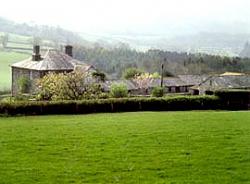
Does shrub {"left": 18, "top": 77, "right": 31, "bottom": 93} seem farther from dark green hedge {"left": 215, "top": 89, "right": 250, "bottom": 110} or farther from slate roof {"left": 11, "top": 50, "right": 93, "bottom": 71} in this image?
dark green hedge {"left": 215, "top": 89, "right": 250, "bottom": 110}

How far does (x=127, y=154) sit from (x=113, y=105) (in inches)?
947

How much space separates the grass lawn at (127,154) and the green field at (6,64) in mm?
66712

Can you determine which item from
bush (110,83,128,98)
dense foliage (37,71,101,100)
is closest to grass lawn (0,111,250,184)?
dense foliage (37,71,101,100)

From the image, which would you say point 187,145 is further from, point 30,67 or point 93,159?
point 30,67

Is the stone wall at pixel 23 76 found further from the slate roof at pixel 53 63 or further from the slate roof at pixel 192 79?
the slate roof at pixel 192 79

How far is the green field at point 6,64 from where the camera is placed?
90.7 metres

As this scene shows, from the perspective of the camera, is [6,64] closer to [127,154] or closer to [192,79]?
[192,79]

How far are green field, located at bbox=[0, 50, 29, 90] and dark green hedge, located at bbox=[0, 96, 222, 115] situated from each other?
159 feet

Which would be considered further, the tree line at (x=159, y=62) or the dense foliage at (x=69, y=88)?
the tree line at (x=159, y=62)

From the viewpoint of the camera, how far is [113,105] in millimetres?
40062

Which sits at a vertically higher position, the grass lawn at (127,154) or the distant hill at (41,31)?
the distant hill at (41,31)

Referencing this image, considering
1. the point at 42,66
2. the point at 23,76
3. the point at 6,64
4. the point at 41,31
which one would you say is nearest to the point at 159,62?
the point at 6,64

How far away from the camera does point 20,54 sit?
114 m

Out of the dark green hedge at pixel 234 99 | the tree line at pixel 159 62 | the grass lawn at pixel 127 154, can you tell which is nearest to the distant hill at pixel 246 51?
the tree line at pixel 159 62
